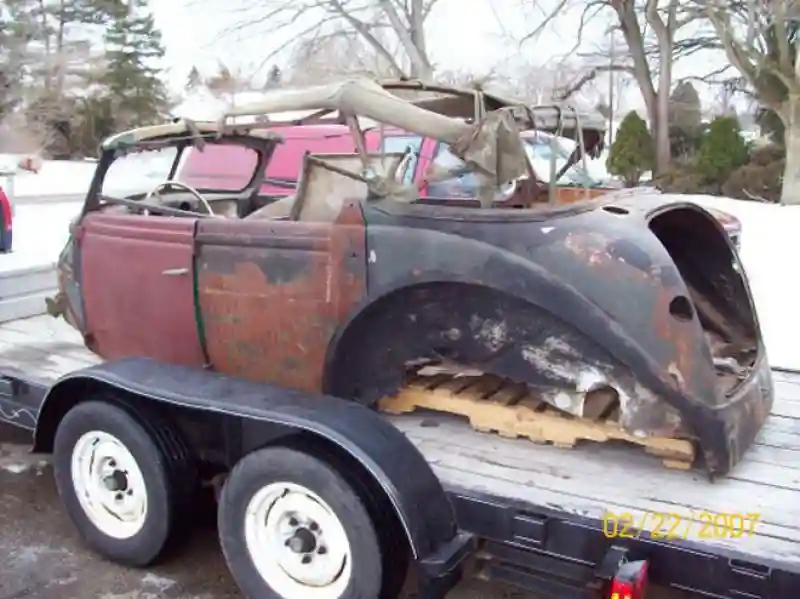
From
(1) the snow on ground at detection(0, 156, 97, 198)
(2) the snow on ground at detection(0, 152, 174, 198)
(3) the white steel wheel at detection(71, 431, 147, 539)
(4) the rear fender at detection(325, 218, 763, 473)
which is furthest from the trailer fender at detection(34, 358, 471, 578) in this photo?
(1) the snow on ground at detection(0, 156, 97, 198)

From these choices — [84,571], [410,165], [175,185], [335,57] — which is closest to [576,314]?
[410,165]

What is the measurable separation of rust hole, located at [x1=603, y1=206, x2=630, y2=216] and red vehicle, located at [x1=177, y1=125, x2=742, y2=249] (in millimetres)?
345

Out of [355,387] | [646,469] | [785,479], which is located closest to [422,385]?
[355,387]

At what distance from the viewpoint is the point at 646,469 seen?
11.0 ft

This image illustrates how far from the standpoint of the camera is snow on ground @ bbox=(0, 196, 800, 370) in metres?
7.28

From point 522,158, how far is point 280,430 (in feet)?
4.38

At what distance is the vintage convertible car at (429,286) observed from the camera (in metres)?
3.18

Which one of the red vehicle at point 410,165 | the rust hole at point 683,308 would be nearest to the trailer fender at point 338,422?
the rust hole at point 683,308

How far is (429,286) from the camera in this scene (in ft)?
11.6

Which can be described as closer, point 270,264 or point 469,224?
point 469,224

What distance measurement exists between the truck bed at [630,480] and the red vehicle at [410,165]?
3.58 ft

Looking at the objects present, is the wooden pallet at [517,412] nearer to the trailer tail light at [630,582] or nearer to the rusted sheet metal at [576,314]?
the rusted sheet metal at [576,314]

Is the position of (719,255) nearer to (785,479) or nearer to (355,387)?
(785,479)

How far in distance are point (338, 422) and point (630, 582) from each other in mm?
1099
